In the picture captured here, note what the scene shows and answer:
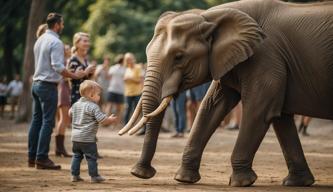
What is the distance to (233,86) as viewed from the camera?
37.4 feet

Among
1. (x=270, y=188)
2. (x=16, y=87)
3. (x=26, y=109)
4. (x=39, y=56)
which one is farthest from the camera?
(x=16, y=87)

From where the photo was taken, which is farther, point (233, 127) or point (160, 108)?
point (233, 127)

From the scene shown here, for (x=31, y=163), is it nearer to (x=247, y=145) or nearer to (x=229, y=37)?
(x=247, y=145)

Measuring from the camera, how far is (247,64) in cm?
1111

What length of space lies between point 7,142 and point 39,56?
7.06m

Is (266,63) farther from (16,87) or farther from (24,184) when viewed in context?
(16,87)

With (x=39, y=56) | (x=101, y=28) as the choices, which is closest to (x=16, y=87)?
(x=101, y=28)

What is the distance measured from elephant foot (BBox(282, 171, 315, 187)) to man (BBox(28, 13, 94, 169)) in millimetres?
3635

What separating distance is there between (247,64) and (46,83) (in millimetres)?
3649

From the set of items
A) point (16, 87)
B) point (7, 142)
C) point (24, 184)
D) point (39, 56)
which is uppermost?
point (39, 56)

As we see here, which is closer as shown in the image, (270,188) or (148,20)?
(270,188)

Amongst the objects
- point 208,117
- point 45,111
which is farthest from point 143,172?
point 45,111

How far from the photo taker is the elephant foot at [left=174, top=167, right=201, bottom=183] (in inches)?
450

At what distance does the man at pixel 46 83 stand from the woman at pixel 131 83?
386 inches
